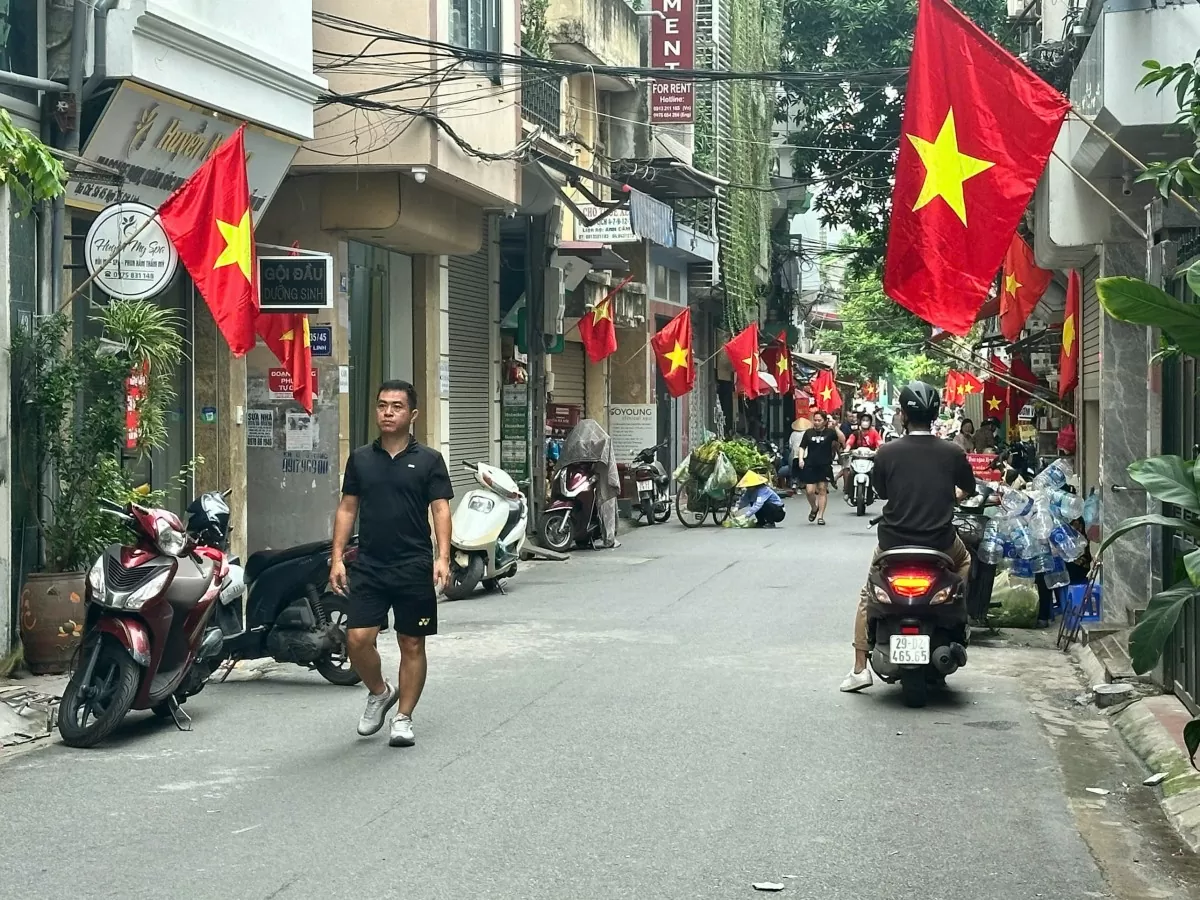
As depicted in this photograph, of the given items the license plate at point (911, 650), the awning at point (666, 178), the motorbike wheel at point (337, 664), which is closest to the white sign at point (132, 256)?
the motorbike wheel at point (337, 664)

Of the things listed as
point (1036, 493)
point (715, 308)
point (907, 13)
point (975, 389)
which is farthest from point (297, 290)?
point (975, 389)

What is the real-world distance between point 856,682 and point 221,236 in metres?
5.13

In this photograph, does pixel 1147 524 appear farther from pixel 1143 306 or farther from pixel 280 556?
pixel 280 556

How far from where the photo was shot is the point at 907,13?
32.5 m

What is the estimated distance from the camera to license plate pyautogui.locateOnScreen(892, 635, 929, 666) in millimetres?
8992

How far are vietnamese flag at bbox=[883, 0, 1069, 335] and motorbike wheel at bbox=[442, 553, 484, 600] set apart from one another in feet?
23.2

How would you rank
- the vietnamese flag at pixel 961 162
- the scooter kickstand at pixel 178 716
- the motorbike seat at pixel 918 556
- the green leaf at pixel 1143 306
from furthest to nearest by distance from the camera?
the motorbike seat at pixel 918 556
the vietnamese flag at pixel 961 162
the scooter kickstand at pixel 178 716
the green leaf at pixel 1143 306

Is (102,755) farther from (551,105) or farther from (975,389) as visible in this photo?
(975,389)

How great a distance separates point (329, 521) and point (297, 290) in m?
3.61

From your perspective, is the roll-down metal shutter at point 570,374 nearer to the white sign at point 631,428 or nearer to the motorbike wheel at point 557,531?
the white sign at point 631,428

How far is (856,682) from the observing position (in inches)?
380

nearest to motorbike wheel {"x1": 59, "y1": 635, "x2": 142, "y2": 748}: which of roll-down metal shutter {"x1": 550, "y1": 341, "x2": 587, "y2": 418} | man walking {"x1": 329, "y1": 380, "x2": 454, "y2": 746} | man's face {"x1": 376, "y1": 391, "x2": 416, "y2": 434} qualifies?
man walking {"x1": 329, "y1": 380, "x2": 454, "y2": 746}

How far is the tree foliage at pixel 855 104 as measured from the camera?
106 feet

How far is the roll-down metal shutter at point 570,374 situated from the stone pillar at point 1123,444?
15086mm
